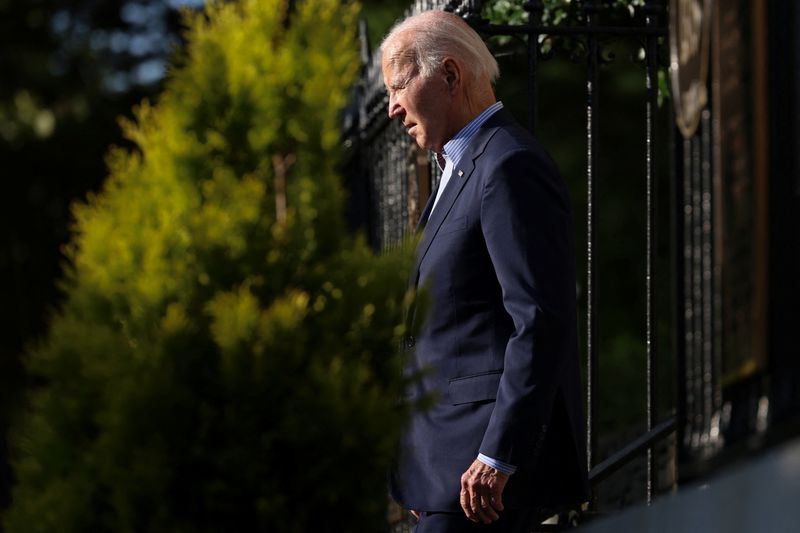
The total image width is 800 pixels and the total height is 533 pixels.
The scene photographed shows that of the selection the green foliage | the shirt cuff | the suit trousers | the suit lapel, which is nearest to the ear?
the suit lapel

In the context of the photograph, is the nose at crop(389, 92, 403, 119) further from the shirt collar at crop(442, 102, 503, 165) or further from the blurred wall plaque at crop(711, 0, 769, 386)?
the blurred wall plaque at crop(711, 0, 769, 386)

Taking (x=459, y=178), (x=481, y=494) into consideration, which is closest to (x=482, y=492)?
(x=481, y=494)

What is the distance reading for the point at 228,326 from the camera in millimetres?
2422

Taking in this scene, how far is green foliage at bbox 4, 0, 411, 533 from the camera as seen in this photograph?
2.41 m

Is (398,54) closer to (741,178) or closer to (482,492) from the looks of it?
(741,178)

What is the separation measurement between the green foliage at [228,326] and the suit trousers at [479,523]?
1.88 feet

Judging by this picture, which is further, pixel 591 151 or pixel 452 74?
pixel 591 151

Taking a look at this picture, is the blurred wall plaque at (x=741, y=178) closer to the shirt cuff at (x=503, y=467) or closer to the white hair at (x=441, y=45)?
the shirt cuff at (x=503, y=467)

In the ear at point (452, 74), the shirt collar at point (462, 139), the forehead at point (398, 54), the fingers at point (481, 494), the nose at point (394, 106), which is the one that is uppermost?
the forehead at point (398, 54)

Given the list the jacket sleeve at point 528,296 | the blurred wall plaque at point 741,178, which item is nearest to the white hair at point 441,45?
the jacket sleeve at point 528,296

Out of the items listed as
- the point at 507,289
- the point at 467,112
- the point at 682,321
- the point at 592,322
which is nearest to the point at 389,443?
the point at 507,289

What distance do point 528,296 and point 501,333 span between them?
18cm

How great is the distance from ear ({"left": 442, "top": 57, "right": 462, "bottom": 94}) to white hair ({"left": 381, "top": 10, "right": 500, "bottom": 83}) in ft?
0.05

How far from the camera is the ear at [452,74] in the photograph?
321 centimetres
